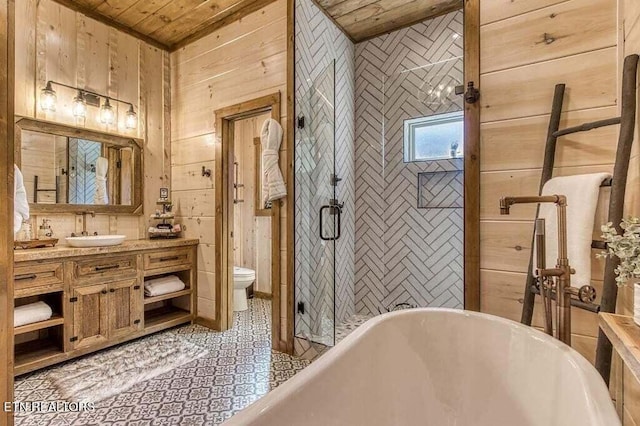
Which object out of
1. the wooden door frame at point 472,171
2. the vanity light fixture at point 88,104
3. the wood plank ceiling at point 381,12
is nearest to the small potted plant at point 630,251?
the wooden door frame at point 472,171

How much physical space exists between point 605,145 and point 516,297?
835mm

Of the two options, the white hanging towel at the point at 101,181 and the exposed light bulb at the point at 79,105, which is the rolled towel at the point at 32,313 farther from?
the exposed light bulb at the point at 79,105

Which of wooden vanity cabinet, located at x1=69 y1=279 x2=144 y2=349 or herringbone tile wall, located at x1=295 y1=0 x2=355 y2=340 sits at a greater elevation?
herringbone tile wall, located at x1=295 y1=0 x2=355 y2=340

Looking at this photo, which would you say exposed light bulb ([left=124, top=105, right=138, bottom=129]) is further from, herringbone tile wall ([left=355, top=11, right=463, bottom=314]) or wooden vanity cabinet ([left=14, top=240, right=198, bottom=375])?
herringbone tile wall ([left=355, top=11, right=463, bottom=314])

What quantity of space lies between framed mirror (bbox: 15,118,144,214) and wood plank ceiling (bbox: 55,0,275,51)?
111 centimetres

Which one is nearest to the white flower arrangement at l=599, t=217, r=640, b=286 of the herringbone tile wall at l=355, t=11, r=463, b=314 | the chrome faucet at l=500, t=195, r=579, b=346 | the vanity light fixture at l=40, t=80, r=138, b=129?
the chrome faucet at l=500, t=195, r=579, b=346

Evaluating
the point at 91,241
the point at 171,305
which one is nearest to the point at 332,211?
the point at 91,241

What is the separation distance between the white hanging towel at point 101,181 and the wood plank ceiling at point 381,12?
249cm

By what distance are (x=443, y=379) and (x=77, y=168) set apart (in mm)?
3295

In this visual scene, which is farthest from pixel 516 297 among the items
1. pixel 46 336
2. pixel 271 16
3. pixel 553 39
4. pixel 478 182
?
pixel 46 336

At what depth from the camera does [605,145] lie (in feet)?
4.80

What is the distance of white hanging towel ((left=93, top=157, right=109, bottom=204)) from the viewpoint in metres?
2.97

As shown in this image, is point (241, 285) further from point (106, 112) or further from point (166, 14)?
point (166, 14)

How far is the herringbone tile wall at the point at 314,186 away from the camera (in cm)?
257
